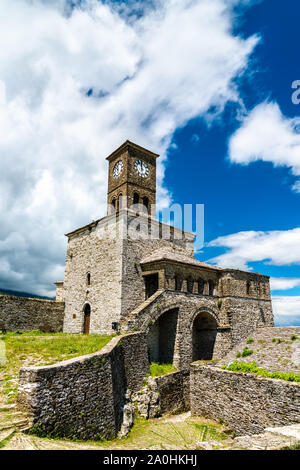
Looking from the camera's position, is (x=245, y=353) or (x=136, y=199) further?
(x=136, y=199)

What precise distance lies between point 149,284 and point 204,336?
6321 millimetres

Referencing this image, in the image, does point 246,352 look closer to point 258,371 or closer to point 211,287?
point 258,371

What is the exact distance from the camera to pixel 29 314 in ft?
67.8

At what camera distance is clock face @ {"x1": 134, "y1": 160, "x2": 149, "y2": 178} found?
2486 cm

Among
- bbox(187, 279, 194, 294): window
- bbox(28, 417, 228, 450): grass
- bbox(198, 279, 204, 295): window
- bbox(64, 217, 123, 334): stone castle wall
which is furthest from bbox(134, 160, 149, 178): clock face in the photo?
bbox(28, 417, 228, 450): grass

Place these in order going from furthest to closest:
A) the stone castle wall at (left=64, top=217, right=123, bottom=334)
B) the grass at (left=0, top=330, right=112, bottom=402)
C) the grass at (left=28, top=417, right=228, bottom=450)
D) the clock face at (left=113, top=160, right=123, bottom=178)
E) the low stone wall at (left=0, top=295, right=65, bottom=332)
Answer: the clock face at (left=113, top=160, right=123, bottom=178) < the stone castle wall at (left=64, top=217, right=123, bottom=334) < the low stone wall at (left=0, top=295, right=65, bottom=332) < the grass at (left=28, top=417, right=228, bottom=450) < the grass at (left=0, top=330, right=112, bottom=402)

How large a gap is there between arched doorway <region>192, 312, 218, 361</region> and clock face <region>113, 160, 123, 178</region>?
14020mm

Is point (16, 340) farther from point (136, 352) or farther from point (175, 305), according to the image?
point (175, 305)

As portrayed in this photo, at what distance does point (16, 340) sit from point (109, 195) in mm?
15272

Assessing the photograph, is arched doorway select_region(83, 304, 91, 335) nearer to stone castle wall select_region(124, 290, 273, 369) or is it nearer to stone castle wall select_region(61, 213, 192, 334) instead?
stone castle wall select_region(61, 213, 192, 334)

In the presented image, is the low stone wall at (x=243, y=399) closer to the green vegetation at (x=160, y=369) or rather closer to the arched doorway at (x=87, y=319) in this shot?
the green vegetation at (x=160, y=369)

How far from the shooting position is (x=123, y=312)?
19.0 meters

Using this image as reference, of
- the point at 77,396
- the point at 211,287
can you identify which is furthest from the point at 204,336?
the point at 77,396
